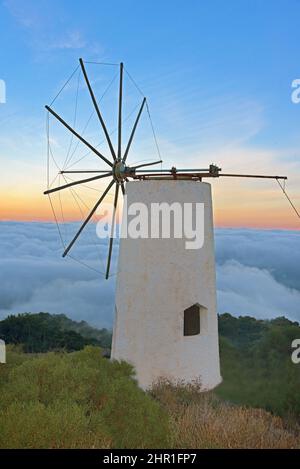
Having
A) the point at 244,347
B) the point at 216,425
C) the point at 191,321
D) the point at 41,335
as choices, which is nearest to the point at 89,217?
the point at 191,321

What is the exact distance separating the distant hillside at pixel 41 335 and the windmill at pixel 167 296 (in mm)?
9821

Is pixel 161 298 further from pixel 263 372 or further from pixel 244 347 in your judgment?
pixel 244 347

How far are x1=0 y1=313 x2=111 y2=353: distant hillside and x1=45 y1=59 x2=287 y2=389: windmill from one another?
9.82 metres

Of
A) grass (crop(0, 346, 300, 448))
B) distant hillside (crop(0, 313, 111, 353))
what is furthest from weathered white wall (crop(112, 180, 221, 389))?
distant hillside (crop(0, 313, 111, 353))

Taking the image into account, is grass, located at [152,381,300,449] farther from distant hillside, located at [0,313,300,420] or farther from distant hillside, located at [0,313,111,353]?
distant hillside, located at [0,313,111,353]

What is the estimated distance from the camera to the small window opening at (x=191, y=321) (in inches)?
415

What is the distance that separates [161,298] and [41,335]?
1230 cm

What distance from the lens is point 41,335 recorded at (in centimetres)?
2078

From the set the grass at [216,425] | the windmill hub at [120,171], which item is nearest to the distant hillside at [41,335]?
the windmill hub at [120,171]

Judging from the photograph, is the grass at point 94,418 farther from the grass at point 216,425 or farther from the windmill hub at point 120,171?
the windmill hub at point 120,171

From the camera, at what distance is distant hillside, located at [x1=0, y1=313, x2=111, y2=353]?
65.0 ft

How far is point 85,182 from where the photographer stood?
1120 centimetres
